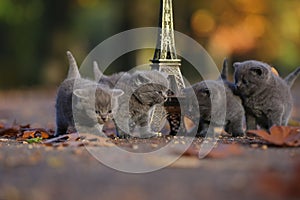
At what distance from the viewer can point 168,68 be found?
6094mm

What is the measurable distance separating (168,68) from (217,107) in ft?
2.41

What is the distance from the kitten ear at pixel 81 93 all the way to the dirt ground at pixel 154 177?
116 centimetres

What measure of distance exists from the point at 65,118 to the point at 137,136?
0.81m

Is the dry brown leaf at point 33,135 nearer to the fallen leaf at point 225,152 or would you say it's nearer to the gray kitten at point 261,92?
the gray kitten at point 261,92

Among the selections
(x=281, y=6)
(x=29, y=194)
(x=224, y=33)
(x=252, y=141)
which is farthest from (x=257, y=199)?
(x=281, y=6)

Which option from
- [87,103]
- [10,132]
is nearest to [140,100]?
[87,103]

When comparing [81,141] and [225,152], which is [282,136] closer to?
[225,152]

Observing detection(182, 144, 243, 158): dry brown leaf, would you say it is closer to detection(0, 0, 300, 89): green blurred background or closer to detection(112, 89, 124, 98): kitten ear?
detection(112, 89, 124, 98): kitten ear

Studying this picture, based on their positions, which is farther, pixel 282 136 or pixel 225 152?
pixel 282 136

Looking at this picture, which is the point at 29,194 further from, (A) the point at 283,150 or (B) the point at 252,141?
(B) the point at 252,141

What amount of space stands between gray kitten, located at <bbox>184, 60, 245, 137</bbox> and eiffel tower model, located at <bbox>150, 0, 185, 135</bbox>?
0.57 ft

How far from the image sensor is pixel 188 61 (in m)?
20.6

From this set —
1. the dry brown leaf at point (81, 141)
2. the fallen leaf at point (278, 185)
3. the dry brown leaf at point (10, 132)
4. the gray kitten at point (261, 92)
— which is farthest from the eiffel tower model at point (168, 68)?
the fallen leaf at point (278, 185)

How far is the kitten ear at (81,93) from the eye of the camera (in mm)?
5545
